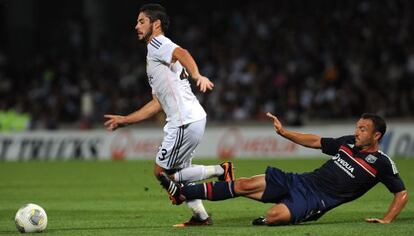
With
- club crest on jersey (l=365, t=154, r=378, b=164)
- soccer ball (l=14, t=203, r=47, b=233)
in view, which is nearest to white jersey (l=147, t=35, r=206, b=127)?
soccer ball (l=14, t=203, r=47, b=233)

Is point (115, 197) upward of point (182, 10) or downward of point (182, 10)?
downward

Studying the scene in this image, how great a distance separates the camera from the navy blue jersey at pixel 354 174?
887cm

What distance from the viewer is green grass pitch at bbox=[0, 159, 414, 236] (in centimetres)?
869

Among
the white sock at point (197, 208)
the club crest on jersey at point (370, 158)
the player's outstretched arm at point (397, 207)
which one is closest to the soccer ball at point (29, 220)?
the white sock at point (197, 208)

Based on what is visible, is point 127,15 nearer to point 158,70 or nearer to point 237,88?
point 237,88

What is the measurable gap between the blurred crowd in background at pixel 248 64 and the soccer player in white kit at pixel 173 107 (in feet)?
45.2

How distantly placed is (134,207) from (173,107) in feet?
10.1

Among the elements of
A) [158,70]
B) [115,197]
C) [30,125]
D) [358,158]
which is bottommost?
[30,125]

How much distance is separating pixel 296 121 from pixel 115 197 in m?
10.0

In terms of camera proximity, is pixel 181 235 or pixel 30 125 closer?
pixel 181 235

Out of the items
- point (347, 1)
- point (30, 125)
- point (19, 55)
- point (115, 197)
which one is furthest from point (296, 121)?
point (19, 55)

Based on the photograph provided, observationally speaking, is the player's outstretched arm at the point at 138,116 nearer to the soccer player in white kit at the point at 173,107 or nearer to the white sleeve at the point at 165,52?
the soccer player in white kit at the point at 173,107

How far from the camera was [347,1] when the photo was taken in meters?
26.1

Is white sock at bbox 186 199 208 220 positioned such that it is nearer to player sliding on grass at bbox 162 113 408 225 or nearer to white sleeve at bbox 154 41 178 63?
player sliding on grass at bbox 162 113 408 225
